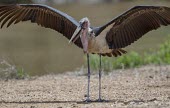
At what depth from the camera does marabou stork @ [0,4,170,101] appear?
885cm

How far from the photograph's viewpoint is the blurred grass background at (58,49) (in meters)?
14.0

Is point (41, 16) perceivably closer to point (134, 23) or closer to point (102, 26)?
point (102, 26)

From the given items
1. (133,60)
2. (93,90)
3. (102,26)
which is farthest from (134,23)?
(133,60)

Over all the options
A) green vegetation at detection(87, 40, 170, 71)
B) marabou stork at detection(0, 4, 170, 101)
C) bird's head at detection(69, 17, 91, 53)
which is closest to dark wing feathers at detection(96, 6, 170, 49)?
marabou stork at detection(0, 4, 170, 101)

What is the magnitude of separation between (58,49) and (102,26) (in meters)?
9.94

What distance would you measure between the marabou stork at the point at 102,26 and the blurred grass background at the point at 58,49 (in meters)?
2.66

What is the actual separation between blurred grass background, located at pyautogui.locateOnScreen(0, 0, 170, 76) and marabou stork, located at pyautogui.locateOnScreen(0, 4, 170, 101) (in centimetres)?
266

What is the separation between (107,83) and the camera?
1065 cm

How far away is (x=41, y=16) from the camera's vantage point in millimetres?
9656

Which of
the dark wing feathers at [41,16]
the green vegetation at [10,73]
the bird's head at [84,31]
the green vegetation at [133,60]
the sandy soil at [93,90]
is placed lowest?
the sandy soil at [93,90]

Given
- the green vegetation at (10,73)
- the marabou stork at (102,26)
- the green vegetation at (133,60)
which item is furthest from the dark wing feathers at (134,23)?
A: the green vegetation at (133,60)

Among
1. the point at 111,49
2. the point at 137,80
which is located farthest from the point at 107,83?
the point at 111,49

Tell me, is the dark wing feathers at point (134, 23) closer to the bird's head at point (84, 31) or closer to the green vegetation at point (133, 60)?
the bird's head at point (84, 31)

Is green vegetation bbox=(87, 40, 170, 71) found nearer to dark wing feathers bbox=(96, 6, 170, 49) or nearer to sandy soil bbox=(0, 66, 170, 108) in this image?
sandy soil bbox=(0, 66, 170, 108)
